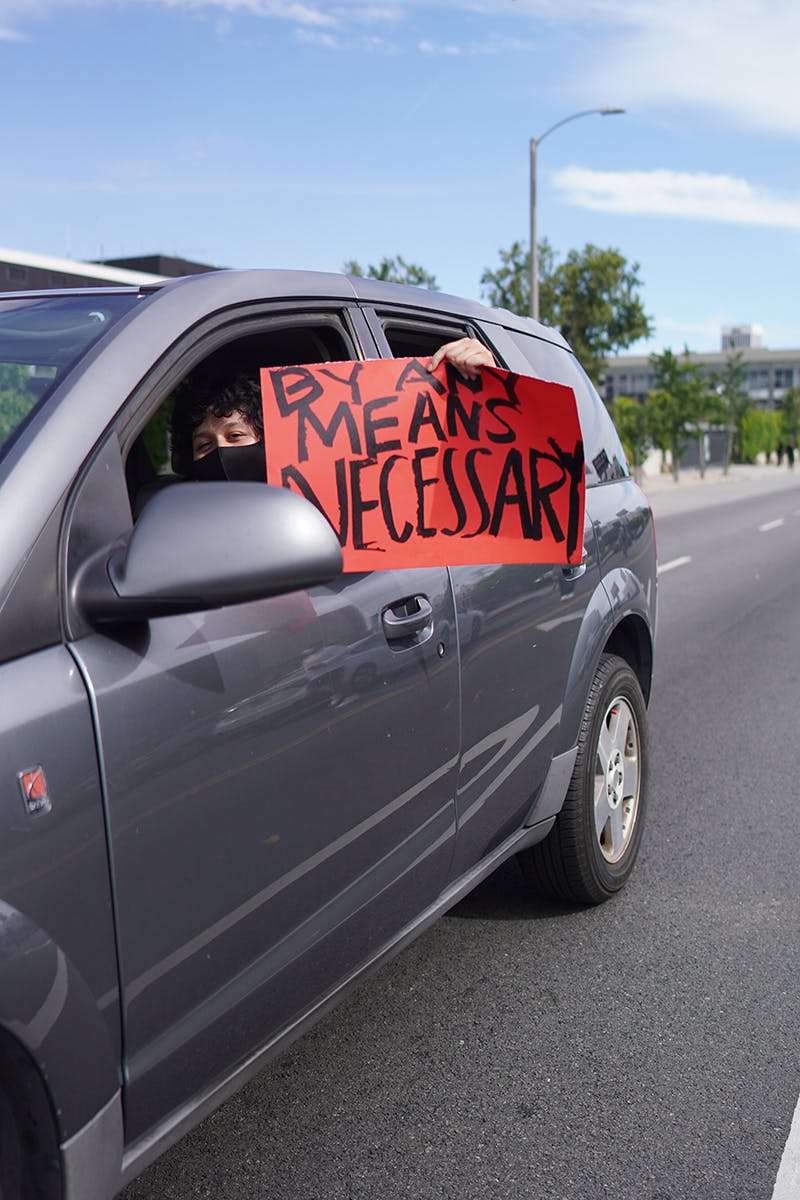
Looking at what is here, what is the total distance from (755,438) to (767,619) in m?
60.2

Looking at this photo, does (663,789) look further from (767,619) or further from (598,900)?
(767,619)

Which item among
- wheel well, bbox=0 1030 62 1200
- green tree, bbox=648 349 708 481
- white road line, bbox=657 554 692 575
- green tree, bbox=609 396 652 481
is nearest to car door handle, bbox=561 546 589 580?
wheel well, bbox=0 1030 62 1200

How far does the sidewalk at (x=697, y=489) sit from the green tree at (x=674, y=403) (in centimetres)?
157

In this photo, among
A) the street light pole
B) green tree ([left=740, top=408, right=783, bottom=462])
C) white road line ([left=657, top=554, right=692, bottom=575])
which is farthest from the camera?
green tree ([left=740, top=408, right=783, bottom=462])

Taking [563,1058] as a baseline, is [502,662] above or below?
above

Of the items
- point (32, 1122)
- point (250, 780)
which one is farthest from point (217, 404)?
point (32, 1122)

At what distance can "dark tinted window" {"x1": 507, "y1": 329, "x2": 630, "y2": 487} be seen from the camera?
149 inches

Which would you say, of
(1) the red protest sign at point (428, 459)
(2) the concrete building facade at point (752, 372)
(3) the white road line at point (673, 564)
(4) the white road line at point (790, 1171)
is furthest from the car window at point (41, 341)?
(2) the concrete building facade at point (752, 372)

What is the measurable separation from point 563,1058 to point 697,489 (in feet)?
124

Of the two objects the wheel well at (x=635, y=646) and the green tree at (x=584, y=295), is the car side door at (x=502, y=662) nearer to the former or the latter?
the wheel well at (x=635, y=646)

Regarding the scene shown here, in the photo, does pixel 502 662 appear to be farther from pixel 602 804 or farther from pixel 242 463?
pixel 602 804

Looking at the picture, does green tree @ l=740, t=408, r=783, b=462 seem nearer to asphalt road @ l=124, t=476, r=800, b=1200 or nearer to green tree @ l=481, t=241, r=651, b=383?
green tree @ l=481, t=241, r=651, b=383

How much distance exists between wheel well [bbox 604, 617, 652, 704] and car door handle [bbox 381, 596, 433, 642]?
136 centimetres

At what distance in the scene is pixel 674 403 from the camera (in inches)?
1750
